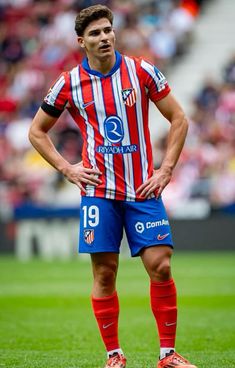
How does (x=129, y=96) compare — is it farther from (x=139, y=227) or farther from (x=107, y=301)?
(x=107, y=301)

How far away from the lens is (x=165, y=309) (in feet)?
22.3

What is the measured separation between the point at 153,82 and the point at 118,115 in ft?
1.04

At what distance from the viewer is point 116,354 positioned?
6.98 metres

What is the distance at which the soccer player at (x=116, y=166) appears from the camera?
268 inches

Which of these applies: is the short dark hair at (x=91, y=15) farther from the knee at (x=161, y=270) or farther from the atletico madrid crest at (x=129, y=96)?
the knee at (x=161, y=270)

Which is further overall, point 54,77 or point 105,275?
point 54,77

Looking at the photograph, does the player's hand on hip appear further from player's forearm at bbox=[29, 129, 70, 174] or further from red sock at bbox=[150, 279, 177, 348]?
red sock at bbox=[150, 279, 177, 348]

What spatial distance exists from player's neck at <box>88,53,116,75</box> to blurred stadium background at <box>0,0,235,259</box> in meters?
11.1

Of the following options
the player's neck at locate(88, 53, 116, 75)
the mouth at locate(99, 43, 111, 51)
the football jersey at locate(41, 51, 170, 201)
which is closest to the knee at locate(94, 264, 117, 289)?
the football jersey at locate(41, 51, 170, 201)

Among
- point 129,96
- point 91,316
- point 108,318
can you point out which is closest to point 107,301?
point 108,318

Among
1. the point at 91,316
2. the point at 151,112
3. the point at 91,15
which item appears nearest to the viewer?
the point at 91,15

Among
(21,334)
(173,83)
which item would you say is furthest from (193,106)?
(21,334)

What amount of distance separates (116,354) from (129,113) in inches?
63.8

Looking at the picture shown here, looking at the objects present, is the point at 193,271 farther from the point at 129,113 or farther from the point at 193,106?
the point at 129,113
